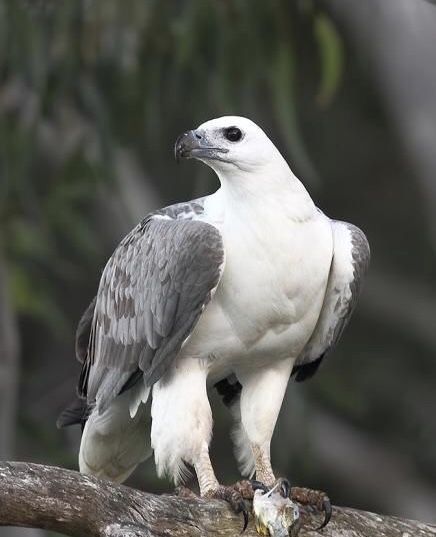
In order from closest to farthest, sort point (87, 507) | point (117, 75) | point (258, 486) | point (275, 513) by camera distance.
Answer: point (87, 507), point (275, 513), point (258, 486), point (117, 75)

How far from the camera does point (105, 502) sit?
144 inches

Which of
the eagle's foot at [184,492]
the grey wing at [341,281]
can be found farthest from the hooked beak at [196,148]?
the eagle's foot at [184,492]

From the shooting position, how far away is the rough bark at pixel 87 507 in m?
3.56

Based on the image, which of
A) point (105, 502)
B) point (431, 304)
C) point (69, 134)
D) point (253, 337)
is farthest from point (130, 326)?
point (431, 304)

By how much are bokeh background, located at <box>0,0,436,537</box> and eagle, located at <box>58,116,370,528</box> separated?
1385 millimetres

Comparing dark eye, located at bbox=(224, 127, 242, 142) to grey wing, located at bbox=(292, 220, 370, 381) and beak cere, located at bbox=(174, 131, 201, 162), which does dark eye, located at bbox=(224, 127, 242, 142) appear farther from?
grey wing, located at bbox=(292, 220, 370, 381)

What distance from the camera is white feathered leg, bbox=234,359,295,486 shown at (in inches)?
183

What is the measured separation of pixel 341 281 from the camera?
14.8ft

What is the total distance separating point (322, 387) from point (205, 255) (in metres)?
3.68

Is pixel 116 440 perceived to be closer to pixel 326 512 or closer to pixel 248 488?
pixel 248 488

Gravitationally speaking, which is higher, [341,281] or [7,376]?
[341,281]

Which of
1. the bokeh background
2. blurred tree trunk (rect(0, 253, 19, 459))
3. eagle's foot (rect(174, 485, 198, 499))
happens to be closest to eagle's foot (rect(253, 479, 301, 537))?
eagle's foot (rect(174, 485, 198, 499))

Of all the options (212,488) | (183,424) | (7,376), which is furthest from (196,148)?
(7,376)

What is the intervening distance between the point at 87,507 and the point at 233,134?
1.27 m
